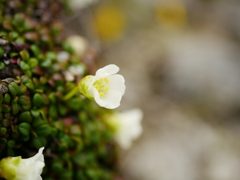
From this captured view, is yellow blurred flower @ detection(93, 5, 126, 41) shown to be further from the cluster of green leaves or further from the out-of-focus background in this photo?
the cluster of green leaves

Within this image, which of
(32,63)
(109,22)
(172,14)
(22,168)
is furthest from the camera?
(172,14)

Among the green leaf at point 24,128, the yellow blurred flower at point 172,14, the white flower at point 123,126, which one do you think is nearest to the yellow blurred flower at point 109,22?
the yellow blurred flower at point 172,14

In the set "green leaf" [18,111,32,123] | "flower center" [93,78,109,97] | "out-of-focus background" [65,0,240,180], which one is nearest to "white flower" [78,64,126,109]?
"flower center" [93,78,109,97]

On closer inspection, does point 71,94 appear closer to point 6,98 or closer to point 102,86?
point 102,86

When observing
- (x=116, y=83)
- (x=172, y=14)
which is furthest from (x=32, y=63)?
(x=172, y=14)

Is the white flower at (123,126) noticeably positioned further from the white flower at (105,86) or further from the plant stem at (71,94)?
the white flower at (105,86)

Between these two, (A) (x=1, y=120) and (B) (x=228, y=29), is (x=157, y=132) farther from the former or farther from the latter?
(A) (x=1, y=120)

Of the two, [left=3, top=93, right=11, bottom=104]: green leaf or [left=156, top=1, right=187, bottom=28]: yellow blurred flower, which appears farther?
[left=156, top=1, right=187, bottom=28]: yellow blurred flower
